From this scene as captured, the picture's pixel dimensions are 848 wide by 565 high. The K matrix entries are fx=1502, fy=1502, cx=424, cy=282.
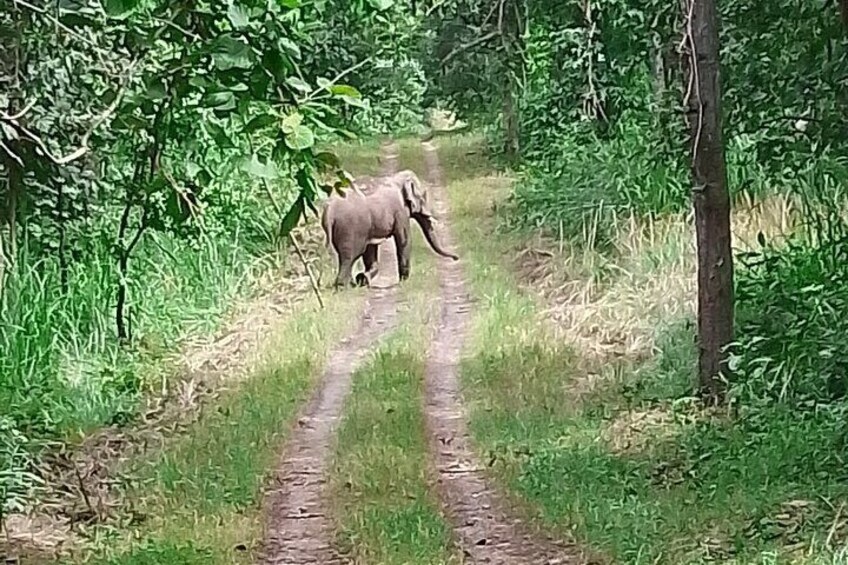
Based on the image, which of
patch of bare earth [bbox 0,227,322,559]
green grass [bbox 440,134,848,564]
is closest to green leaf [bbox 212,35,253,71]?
green grass [bbox 440,134,848,564]

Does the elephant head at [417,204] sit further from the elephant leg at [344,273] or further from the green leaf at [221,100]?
the green leaf at [221,100]

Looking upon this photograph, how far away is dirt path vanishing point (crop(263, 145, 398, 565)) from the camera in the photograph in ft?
21.6

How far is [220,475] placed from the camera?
7.83 metres

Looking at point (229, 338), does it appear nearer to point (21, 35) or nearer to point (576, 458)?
point (21, 35)

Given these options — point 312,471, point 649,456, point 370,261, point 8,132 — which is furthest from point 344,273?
point 8,132

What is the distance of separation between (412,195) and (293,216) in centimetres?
1175

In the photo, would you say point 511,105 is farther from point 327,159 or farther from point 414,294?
point 327,159

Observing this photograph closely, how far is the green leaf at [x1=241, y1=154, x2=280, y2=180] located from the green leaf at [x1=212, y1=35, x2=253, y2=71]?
24 cm

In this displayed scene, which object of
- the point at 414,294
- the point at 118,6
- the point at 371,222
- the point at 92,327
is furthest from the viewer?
the point at 371,222

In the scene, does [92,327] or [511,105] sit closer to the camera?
[92,327]

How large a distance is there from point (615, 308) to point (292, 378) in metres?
2.76

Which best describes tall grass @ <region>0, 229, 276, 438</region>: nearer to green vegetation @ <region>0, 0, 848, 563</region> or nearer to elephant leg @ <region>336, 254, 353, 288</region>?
green vegetation @ <region>0, 0, 848, 563</region>

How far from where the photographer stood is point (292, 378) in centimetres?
1032

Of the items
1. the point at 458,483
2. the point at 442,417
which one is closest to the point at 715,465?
the point at 458,483
